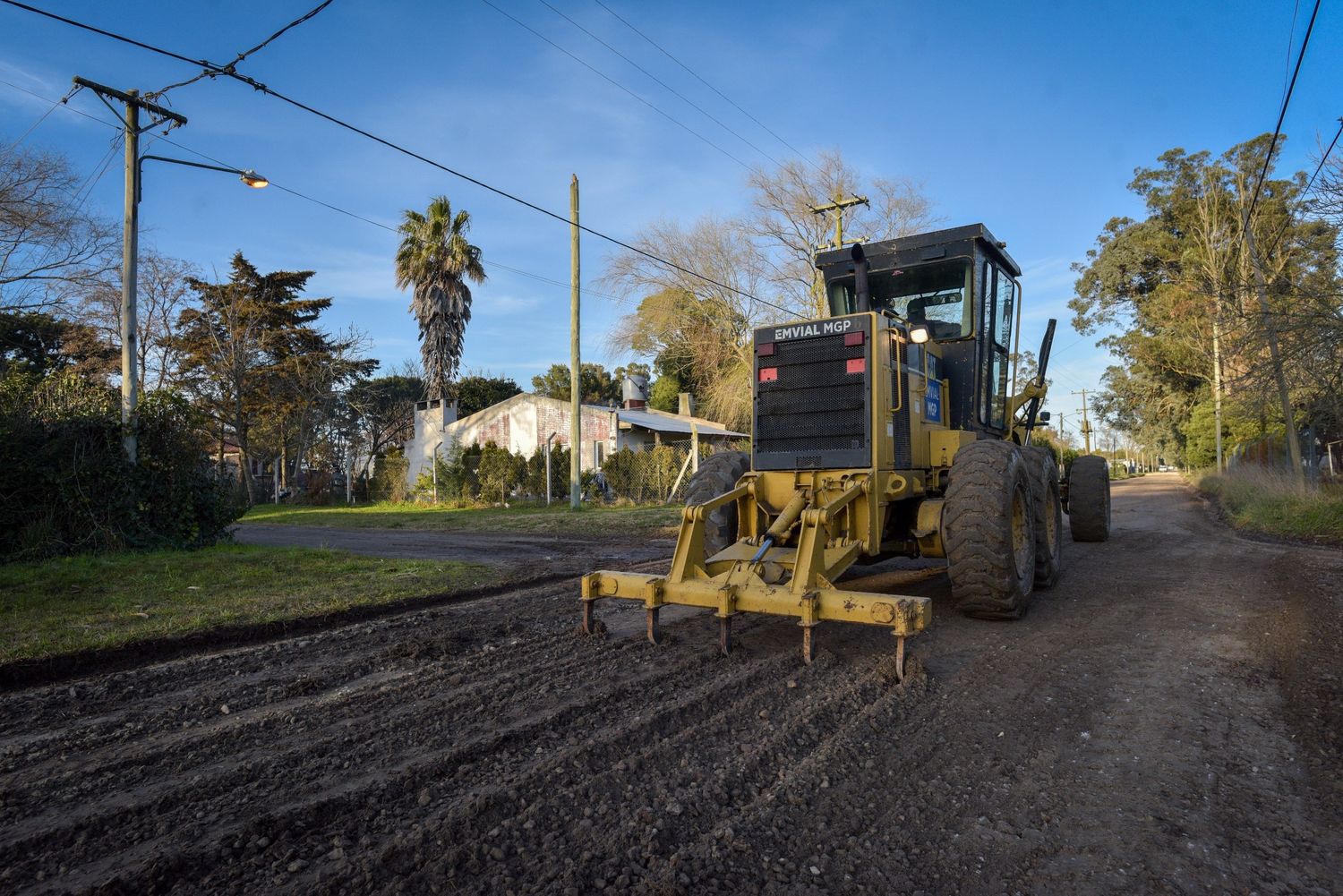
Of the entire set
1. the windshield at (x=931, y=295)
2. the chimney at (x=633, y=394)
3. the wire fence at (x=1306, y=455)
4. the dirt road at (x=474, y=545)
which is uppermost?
the chimney at (x=633, y=394)

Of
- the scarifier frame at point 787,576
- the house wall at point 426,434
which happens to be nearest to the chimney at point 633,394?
the house wall at point 426,434

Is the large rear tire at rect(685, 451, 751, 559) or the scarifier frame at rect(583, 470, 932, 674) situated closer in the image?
the scarifier frame at rect(583, 470, 932, 674)

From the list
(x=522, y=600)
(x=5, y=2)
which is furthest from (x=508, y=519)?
(x=5, y=2)

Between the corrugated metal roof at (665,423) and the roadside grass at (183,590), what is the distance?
54.0 feet

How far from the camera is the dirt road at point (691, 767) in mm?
2512

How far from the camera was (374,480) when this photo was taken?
1158 inches

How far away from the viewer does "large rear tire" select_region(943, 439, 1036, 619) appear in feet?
18.1

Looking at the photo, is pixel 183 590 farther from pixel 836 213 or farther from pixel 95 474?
pixel 836 213

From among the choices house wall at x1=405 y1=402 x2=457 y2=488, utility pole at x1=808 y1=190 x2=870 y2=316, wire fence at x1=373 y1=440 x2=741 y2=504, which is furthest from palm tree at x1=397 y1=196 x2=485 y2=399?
utility pole at x1=808 y1=190 x2=870 y2=316

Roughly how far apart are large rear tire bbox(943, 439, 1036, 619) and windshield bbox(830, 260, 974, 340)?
1752 mm

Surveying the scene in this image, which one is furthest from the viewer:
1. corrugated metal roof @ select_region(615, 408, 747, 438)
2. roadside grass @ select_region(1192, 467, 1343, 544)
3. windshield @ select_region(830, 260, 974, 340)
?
corrugated metal roof @ select_region(615, 408, 747, 438)

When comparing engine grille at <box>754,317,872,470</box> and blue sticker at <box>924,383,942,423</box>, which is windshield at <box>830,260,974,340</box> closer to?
blue sticker at <box>924,383,942,423</box>

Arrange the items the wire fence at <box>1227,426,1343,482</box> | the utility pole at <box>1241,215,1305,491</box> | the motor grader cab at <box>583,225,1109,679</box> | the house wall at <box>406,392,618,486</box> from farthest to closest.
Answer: the house wall at <box>406,392,618,486</box>
the wire fence at <box>1227,426,1343,482</box>
the utility pole at <box>1241,215,1305,491</box>
the motor grader cab at <box>583,225,1109,679</box>

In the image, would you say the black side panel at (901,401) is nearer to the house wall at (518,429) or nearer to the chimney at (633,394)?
the house wall at (518,429)
